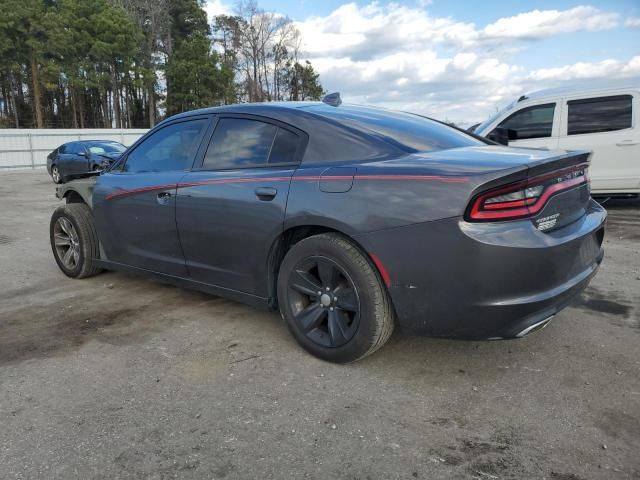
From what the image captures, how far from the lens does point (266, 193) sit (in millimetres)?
3131

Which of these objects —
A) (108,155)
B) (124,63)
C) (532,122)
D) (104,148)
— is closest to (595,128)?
(532,122)

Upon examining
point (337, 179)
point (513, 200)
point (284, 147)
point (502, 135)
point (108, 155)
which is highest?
point (108, 155)

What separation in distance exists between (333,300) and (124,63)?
43092 millimetres

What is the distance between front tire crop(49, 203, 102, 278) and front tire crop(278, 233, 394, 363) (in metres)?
2.41

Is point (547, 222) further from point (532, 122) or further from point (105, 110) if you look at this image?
point (105, 110)

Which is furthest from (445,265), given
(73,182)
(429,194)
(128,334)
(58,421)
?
(73,182)

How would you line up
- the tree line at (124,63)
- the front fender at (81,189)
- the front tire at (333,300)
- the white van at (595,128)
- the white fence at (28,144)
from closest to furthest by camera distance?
1. the front tire at (333,300)
2. the front fender at (81,189)
3. the white van at (595,128)
4. the white fence at (28,144)
5. the tree line at (124,63)

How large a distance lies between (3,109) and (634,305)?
5145 centimetres

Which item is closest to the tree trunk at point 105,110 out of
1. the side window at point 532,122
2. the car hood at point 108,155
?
the car hood at point 108,155

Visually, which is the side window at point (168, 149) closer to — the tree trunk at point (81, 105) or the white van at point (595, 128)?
the white van at point (595, 128)

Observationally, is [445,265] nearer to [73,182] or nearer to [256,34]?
[73,182]

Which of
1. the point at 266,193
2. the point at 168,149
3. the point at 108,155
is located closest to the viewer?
the point at 266,193

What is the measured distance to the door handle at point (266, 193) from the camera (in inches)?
122

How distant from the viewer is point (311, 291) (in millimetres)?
3037
